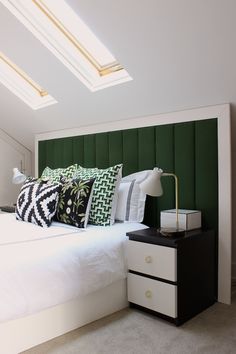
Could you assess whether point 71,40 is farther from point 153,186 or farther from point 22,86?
point 153,186

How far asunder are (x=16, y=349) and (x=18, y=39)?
2.23 m

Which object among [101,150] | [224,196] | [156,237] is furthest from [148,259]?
[101,150]

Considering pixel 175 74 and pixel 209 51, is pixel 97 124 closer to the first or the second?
pixel 175 74

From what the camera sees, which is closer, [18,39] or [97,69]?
[18,39]

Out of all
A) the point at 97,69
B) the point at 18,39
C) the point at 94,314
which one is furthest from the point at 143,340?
the point at 18,39

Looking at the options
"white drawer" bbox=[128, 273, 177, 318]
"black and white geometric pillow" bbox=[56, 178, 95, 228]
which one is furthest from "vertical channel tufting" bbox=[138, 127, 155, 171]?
"white drawer" bbox=[128, 273, 177, 318]

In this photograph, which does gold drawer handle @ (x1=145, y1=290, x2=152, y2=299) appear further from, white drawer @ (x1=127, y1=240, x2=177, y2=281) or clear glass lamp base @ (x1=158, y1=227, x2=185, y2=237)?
clear glass lamp base @ (x1=158, y1=227, x2=185, y2=237)

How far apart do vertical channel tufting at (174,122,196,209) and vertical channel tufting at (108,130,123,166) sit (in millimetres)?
605

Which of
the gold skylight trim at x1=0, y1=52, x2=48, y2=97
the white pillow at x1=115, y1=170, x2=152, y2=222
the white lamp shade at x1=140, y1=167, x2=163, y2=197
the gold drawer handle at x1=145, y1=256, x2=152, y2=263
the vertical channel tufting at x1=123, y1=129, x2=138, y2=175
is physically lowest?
the gold drawer handle at x1=145, y1=256, x2=152, y2=263

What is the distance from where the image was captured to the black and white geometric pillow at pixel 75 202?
7.72ft

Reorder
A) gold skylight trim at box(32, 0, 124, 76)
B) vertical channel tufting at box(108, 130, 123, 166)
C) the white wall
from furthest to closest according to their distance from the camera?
1. the white wall
2. vertical channel tufting at box(108, 130, 123, 166)
3. gold skylight trim at box(32, 0, 124, 76)

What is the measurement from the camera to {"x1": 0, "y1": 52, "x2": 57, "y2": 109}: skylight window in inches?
128

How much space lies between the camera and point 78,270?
193cm

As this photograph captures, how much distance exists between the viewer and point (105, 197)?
245 cm
